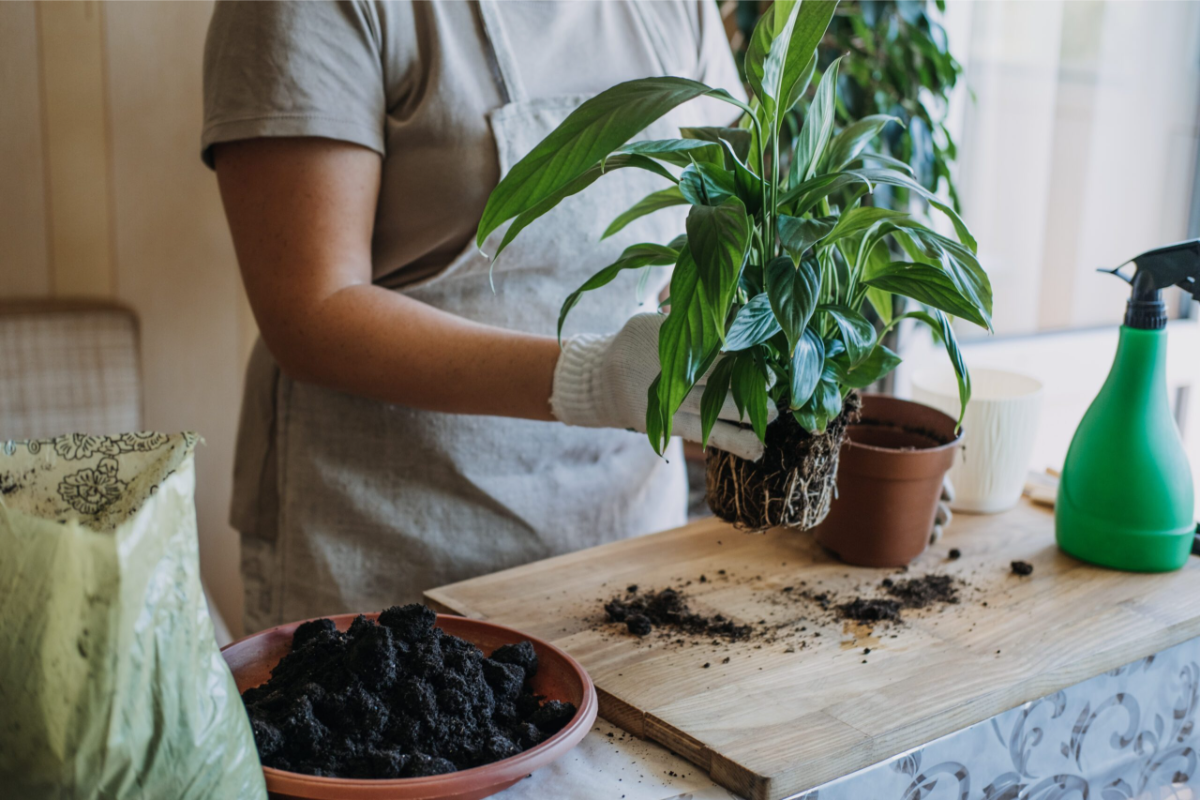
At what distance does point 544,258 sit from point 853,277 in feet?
1.58

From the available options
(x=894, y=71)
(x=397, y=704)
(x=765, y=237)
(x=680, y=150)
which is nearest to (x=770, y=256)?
(x=765, y=237)

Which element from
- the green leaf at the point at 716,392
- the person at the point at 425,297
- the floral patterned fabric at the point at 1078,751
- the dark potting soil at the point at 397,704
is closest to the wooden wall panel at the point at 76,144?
the person at the point at 425,297

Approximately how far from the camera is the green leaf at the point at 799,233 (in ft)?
2.45

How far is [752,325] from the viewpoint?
31.9 inches

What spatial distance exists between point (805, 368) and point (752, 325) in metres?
0.06

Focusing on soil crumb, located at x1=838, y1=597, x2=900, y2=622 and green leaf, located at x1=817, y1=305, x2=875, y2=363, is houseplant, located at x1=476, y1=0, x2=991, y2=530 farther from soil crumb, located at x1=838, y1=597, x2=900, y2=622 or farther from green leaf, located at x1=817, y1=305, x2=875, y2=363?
soil crumb, located at x1=838, y1=597, x2=900, y2=622

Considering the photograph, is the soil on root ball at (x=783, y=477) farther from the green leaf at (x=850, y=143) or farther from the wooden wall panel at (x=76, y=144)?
the wooden wall panel at (x=76, y=144)

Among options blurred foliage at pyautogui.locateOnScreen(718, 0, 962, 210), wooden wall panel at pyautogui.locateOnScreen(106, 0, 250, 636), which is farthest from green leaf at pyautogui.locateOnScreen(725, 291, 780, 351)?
wooden wall panel at pyautogui.locateOnScreen(106, 0, 250, 636)

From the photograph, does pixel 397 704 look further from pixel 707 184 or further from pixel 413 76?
pixel 413 76

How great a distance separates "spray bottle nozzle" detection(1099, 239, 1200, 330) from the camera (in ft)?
3.41

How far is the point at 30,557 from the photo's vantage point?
478 mm

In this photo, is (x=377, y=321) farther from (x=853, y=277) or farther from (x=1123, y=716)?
(x=1123, y=716)

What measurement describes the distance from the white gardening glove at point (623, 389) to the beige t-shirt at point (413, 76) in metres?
0.29

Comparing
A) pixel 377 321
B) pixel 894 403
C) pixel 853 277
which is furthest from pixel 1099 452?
pixel 377 321
